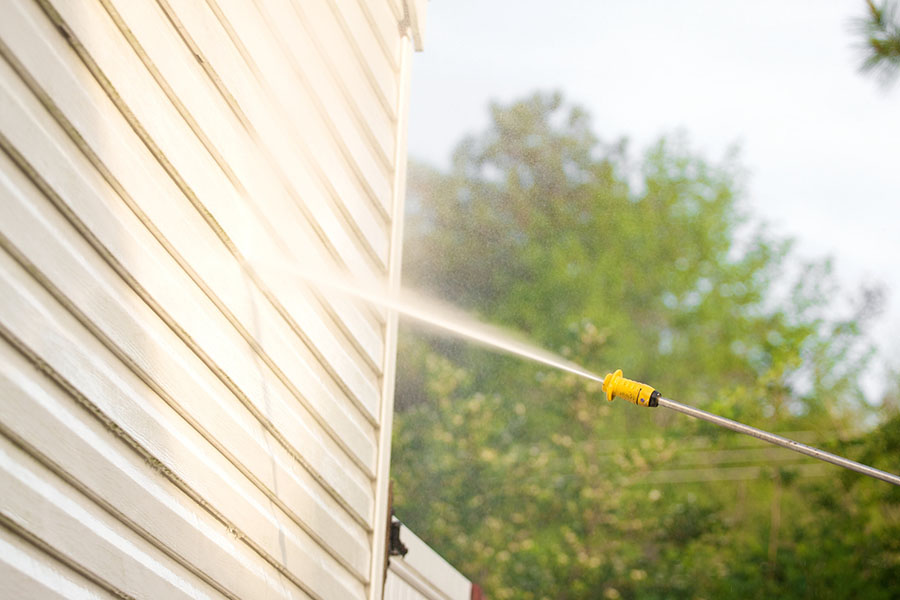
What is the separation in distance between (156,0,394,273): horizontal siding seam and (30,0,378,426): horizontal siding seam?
0.33 feet

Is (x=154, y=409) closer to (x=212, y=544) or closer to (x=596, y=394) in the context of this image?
(x=212, y=544)

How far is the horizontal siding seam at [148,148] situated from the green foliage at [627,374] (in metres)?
10.9

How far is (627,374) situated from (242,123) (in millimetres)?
15087

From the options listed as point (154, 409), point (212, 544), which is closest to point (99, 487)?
point (154, 409)

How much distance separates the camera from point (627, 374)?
53.4 feet

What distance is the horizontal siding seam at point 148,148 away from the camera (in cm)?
114

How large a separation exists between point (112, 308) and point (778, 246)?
19.3m

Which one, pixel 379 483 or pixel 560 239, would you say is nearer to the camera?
pixel 379 483

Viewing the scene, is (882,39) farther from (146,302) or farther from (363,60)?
(146,302)

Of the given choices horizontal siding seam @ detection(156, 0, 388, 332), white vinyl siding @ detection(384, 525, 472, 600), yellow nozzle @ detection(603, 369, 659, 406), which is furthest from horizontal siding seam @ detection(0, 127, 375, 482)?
white vinyl siding @ detection(384, 525, 472, 600)

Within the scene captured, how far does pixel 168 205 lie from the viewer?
143 cm

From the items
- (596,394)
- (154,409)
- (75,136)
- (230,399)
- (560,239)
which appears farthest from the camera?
(560,239)

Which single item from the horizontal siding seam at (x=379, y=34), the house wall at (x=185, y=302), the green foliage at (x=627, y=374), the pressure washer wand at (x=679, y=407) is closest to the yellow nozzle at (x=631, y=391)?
the pressure washer wand at (x=679, y=407)

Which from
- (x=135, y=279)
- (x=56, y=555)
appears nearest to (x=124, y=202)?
(x=135, y=279)
